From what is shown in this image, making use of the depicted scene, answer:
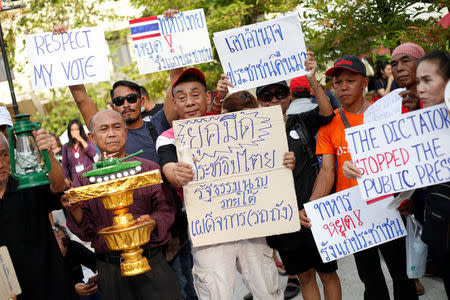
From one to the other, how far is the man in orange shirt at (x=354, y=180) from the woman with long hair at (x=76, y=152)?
220 inches

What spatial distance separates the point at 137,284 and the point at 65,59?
2.04 meters

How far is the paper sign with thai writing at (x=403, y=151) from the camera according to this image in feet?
10.4

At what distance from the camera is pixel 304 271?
13.5ft

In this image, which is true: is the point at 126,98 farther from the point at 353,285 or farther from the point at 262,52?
the point at 353,285

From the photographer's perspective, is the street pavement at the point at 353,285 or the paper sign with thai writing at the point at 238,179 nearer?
the paper sign with thai writing at the point at 238,179

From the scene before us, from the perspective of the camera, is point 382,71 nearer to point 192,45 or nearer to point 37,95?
point 192,45

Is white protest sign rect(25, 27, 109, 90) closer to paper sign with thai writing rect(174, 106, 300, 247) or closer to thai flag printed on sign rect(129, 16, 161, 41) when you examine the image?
thai flag printed on sign rect(129, 16, 161, 41)

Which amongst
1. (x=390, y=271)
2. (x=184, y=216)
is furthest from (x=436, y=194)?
(x=184, y=216)

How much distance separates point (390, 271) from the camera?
13.0 feet

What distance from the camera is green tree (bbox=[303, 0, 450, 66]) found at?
5.41 meters

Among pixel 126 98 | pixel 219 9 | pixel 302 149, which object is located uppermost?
pixel 219 9

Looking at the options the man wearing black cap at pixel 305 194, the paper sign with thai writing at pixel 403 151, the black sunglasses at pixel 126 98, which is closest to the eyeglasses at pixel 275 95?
the man wearing black cap at pixel 305 194

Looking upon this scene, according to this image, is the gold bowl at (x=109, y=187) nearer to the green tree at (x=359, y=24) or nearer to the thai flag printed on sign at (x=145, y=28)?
the thai flag printed on sign at (x=145, y=28)

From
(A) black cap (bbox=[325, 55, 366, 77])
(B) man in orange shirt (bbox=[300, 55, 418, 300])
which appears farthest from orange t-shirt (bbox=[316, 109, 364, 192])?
(A) black cap (bbox=[325, 55, 366, 77])
